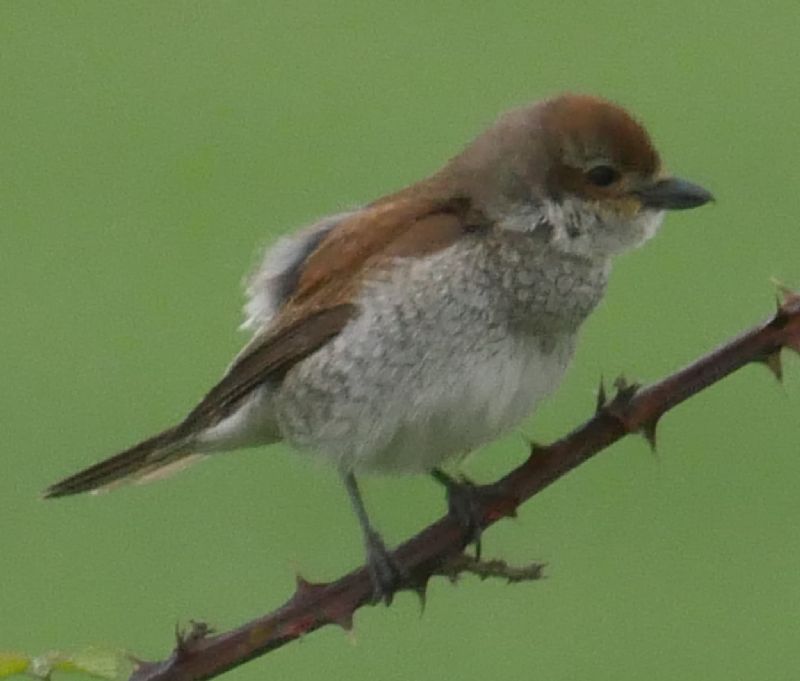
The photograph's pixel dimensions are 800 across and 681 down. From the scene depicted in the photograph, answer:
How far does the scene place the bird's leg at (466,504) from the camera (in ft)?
9.47

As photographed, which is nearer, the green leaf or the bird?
the green leaf

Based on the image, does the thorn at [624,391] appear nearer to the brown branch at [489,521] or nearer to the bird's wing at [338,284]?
the brown branch at [489,521]

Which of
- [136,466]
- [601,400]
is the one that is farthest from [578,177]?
[601,400]

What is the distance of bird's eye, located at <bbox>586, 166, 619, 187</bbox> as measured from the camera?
405cm

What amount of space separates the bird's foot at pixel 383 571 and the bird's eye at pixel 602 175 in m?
0.94

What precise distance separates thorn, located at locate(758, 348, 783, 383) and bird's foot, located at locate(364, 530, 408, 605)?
64cm

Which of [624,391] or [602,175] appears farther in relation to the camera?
[602,175]

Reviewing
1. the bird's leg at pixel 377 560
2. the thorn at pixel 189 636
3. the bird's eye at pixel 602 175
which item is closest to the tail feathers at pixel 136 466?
the bird's leg at pixel 377 560

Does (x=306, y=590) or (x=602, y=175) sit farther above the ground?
(x=602, y=175)

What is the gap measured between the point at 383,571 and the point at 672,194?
123cm

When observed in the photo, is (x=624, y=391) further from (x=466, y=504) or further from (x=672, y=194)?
(x=672, y=194)

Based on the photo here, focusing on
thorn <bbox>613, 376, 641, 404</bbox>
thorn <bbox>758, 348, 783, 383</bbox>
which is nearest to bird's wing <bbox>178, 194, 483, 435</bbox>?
thorn <bbox>613, 376, 641, 404</bbox>

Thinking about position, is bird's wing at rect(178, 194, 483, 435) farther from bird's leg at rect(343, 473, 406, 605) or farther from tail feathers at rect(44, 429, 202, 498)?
bird's leg at rect(343, 473, 406, 605)

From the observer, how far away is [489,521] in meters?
2.73
